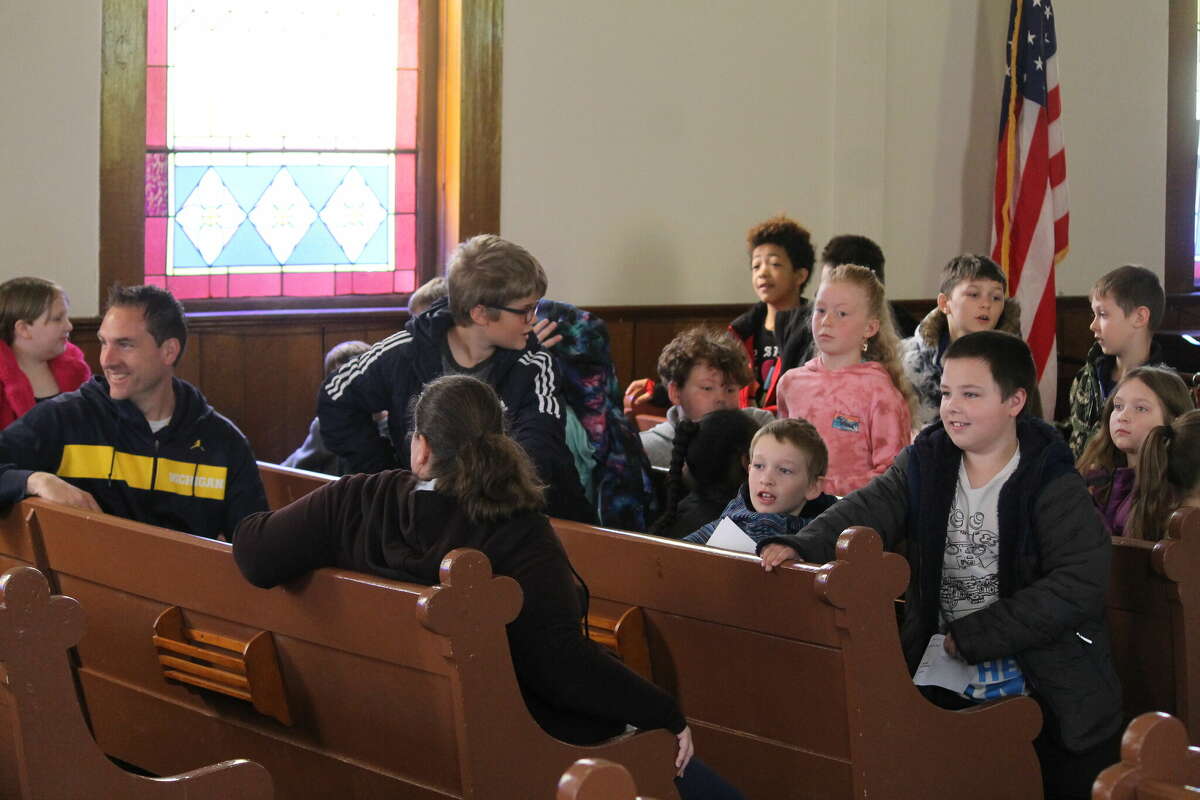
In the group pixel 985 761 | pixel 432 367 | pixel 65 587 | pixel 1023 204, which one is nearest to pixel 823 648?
pixel 985 761

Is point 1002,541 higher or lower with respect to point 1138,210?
lower

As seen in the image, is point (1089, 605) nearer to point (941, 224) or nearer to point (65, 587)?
point (65, 587)

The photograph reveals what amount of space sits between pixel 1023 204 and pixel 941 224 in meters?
0.50

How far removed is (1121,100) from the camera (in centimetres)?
895

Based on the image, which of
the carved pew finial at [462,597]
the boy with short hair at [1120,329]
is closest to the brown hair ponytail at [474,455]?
the carved pew finial at [462,597]

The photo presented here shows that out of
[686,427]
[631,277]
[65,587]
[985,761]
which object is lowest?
[985,761]

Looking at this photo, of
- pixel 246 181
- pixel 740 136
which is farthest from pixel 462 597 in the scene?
pixel 740 136

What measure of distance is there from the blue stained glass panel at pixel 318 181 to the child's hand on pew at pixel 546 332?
9.02 feet

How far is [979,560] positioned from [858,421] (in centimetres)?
125

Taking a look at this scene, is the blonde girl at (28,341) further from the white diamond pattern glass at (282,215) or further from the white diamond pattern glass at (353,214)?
the white diamond pattern glass at (353,214)

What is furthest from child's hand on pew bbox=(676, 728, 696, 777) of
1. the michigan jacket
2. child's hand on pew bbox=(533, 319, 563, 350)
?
child's hand on pew bbox=(533, 319, 563, 350)

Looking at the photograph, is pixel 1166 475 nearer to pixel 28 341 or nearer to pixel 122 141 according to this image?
pixel 28 341

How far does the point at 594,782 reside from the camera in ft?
5.04

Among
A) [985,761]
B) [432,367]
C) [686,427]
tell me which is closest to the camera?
[985,761]
